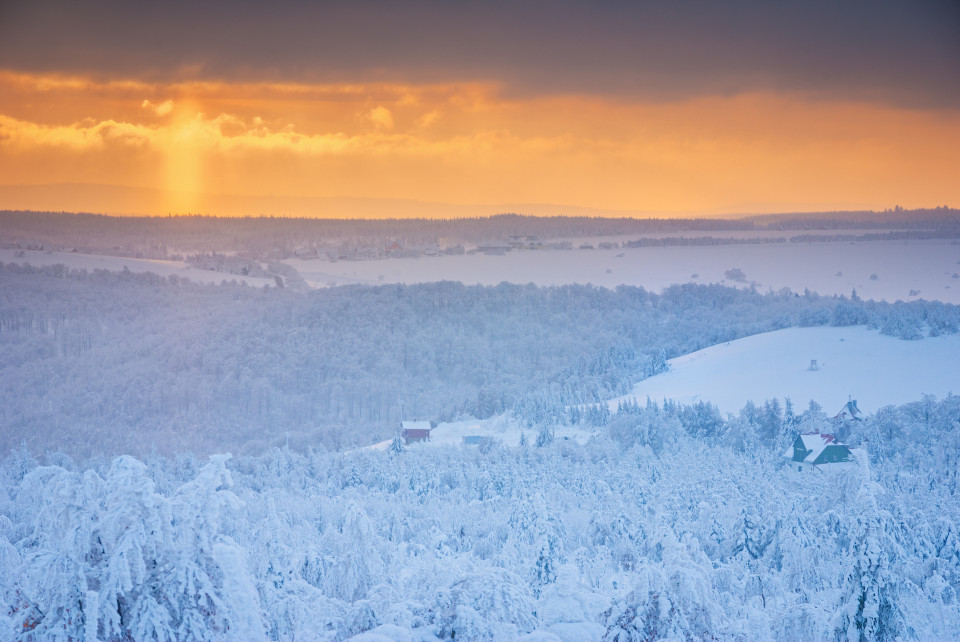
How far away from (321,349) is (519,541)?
82.1 meters

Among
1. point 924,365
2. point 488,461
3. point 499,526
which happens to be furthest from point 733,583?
point 924,365

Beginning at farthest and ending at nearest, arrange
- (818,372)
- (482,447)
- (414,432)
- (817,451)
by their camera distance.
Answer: (818,372) → (414,432) → (482,447) → (817,451)

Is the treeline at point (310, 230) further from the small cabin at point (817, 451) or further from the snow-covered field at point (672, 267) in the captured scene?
the small cabin at point (817, 451)

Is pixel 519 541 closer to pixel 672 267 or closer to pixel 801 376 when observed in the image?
pixel 801 376

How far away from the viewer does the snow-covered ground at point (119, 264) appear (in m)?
91.4

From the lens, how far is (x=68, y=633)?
10125 mm

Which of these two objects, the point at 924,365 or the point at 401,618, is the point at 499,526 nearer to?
the point at 401,618

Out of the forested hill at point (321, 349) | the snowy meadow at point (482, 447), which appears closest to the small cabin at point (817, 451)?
the snowy meadow at point (482, 447)

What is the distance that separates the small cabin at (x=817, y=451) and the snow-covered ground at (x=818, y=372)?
9804 millimetres

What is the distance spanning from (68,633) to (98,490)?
10.8 feet

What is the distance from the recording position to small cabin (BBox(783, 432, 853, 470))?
53.2 metres

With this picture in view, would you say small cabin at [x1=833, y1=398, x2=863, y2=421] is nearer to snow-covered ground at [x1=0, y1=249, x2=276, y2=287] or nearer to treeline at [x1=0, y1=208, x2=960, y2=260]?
treeline at [x1=0, y1=208, x2=960, y2=260]

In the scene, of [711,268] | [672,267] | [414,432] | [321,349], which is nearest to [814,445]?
[414,432]

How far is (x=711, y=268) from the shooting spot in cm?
11662
